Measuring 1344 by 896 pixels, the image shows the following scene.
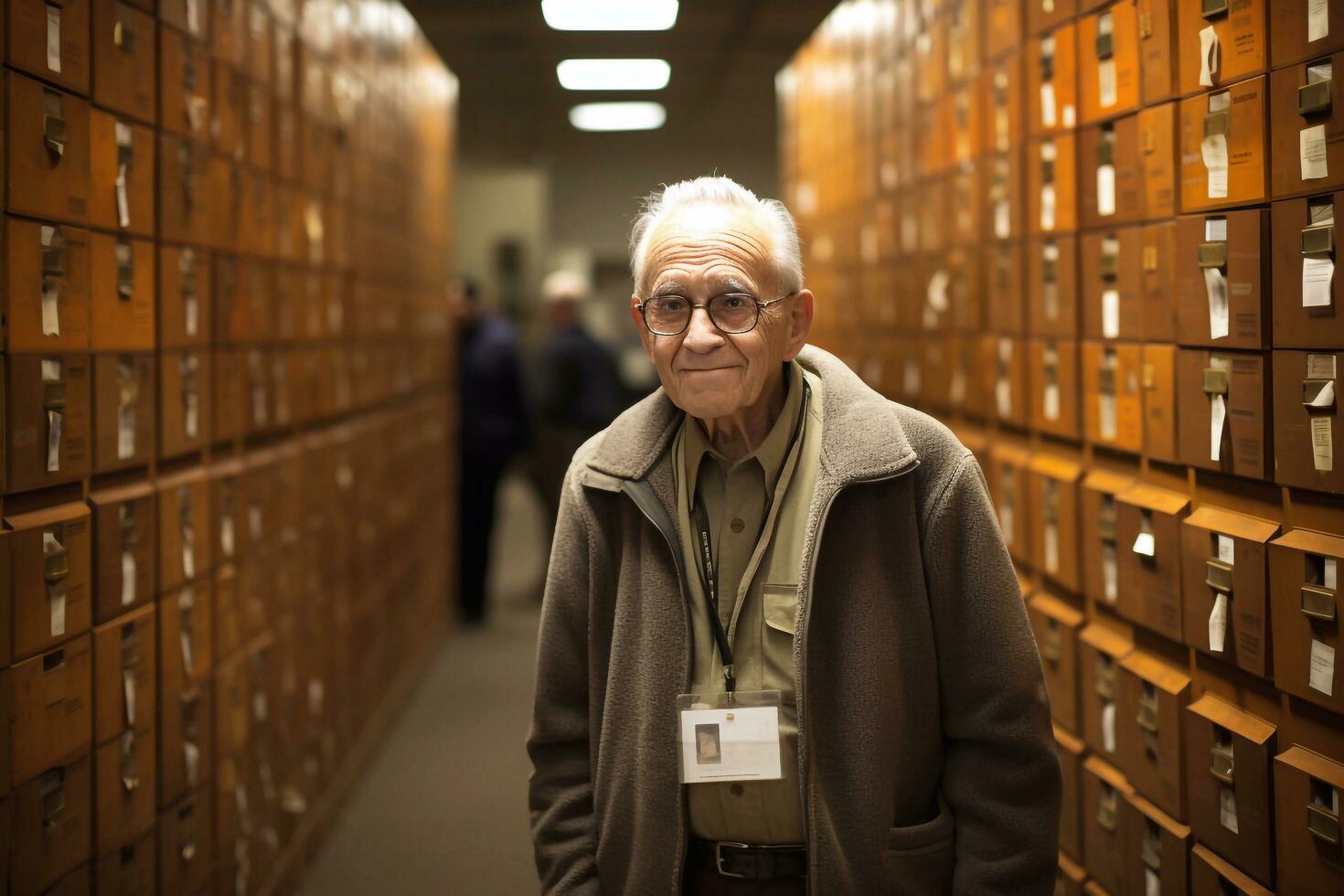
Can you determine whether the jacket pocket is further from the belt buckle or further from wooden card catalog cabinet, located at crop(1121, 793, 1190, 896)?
wooden card catalog cabinet, located at crop(1121, 793, 1190, 896)

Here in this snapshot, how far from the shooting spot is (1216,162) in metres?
1.79

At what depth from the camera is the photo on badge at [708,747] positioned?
4.91 feet

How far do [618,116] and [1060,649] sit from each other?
18.9ft

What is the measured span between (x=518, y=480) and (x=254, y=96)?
10.2 m

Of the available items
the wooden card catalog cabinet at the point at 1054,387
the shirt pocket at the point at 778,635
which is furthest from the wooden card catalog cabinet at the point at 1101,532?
the shirt pocket at the point at 778,635

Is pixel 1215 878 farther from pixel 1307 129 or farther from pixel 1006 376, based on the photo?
pixel 1006 376

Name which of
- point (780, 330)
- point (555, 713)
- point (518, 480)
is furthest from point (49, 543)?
point (518, 480)

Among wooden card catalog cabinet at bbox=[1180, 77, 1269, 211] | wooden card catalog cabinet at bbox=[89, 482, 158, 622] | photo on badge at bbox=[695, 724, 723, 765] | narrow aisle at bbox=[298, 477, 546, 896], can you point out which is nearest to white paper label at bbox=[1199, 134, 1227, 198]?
wooden card catalog cabinet at bbox=[1180, 77, 1269, 211]

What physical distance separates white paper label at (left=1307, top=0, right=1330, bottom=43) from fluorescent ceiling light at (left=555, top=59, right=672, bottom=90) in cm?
367

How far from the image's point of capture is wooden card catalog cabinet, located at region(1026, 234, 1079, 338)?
7.82 ft

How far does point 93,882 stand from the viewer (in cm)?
197

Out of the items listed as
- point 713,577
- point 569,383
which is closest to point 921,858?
point 713,577

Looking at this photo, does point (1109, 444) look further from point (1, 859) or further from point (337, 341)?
point (337, 341)

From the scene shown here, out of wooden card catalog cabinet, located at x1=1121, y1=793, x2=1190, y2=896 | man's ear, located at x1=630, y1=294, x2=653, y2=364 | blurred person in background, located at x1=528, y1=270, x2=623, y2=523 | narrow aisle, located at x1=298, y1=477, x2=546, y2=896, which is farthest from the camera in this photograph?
blurred person in background, located at x1=528, y1=270, x2=623, y2=523
